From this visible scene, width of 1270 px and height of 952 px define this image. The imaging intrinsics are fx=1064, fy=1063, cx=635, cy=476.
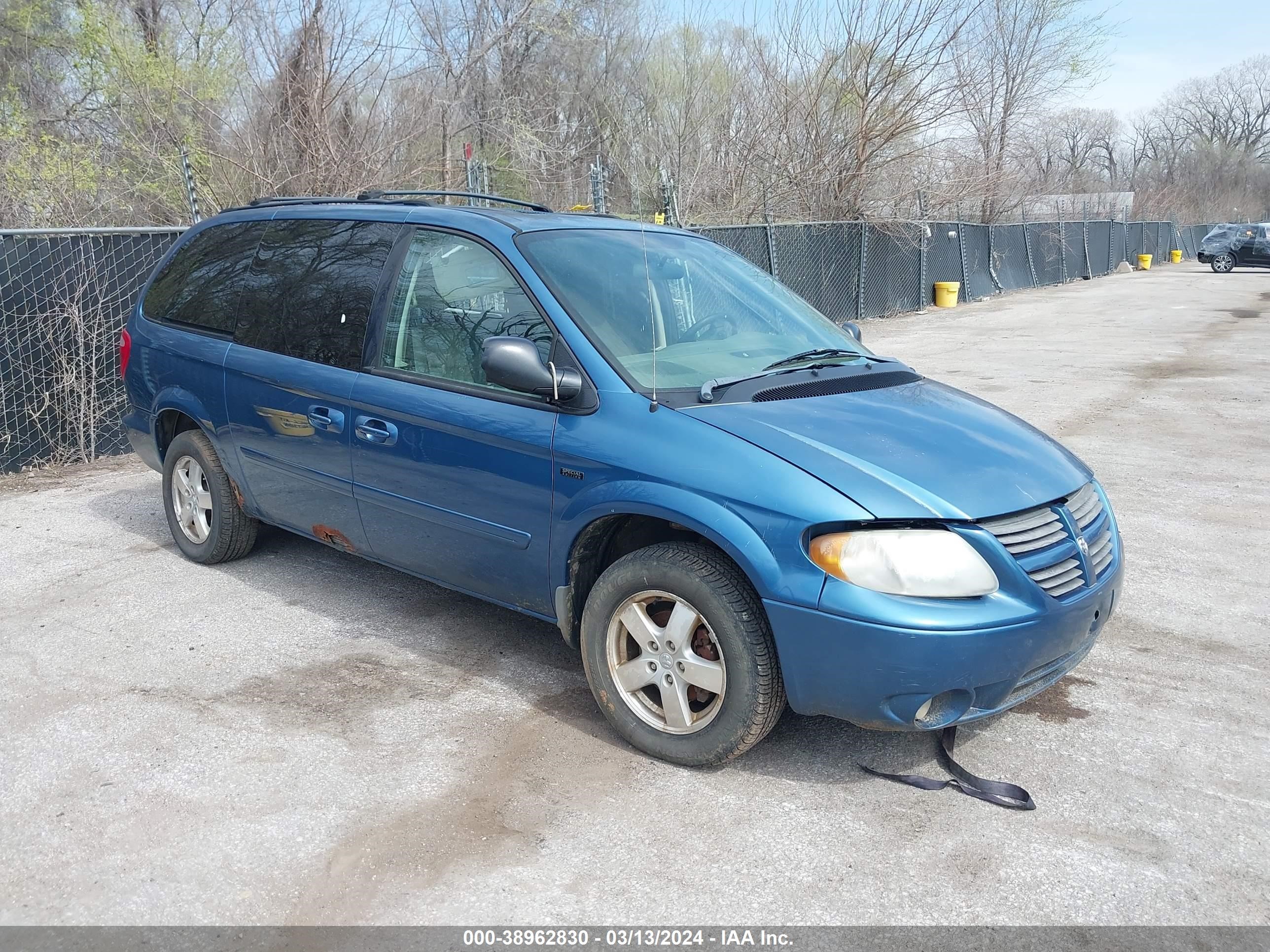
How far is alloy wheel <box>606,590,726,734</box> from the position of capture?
10.9ft

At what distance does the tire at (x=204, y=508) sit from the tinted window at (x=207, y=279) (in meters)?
0.61

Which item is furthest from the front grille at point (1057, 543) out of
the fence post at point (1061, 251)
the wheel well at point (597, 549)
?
the fence post at point (1061, 251)

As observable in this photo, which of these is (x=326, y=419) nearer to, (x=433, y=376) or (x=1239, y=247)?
(x=433, y=376)

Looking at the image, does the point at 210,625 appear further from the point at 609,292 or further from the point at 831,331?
the point at 831,331

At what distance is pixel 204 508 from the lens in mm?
5426

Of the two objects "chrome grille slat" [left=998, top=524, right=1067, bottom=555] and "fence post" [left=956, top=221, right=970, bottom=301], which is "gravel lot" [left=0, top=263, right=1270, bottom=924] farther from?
"fence post" [left=956, top=221, right=970, bottom=301]

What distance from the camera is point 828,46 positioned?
57.6 ft

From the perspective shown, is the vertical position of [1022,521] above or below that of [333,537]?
above

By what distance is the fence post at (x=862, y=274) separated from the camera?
18422 mm

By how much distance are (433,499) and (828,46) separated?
15782 millimetres

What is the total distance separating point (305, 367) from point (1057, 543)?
309 centimetres

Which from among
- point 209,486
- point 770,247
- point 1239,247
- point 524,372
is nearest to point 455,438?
point 524,372

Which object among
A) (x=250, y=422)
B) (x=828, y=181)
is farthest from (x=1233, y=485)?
(x=828, y=181)

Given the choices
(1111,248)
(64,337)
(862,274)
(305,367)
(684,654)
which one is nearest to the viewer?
(684,654)
